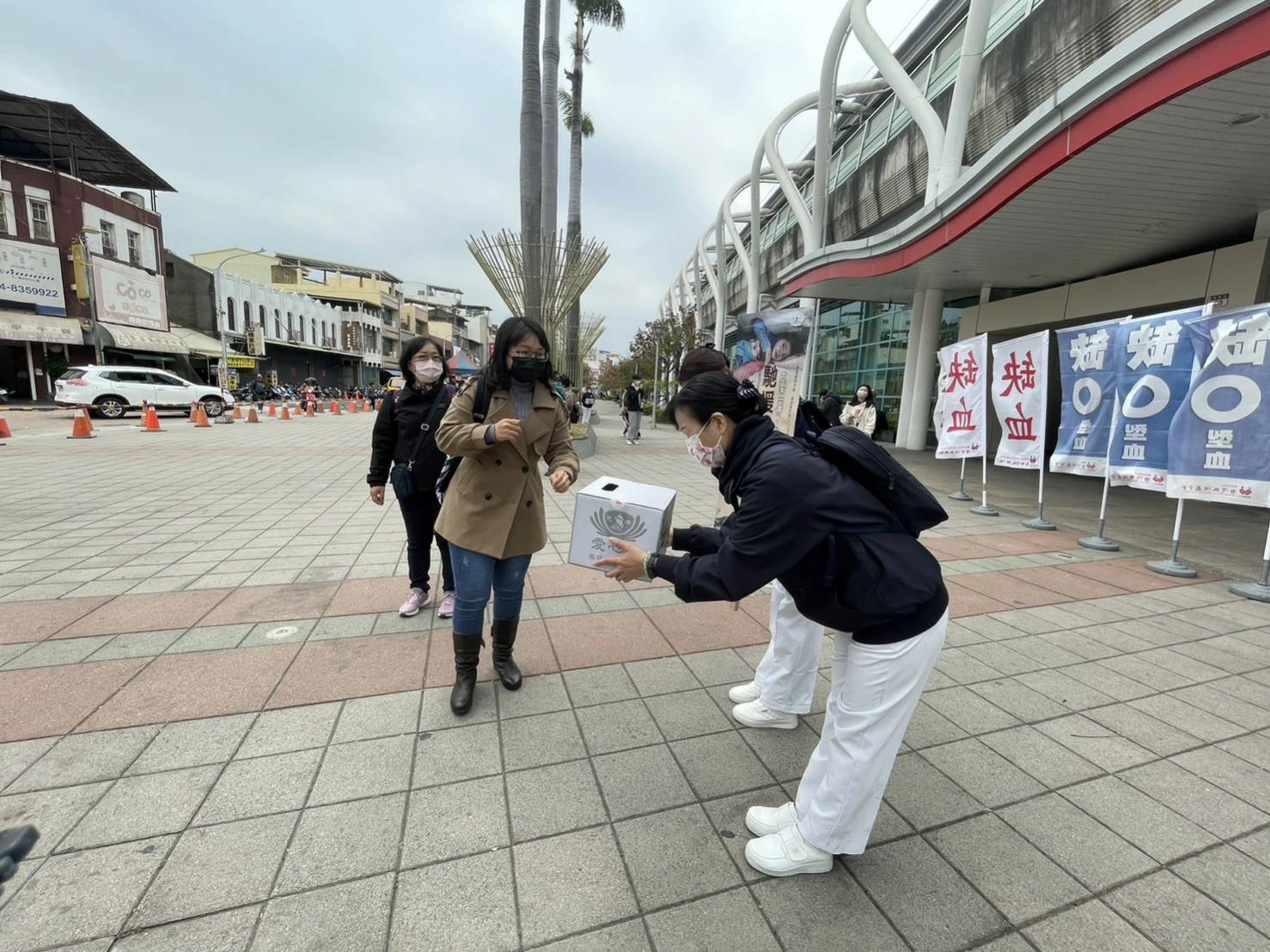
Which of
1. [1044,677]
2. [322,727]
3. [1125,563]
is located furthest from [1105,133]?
[322,727]

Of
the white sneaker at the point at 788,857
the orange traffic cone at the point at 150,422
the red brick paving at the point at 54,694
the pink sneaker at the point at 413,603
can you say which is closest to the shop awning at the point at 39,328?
Result: the orange traffic cone at the point at 150,422

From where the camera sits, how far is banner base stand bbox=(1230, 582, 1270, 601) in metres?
4.16

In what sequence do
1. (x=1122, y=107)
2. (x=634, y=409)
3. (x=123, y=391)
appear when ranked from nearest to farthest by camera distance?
(x=1122, y=107) → (x=634, y=409) → (x=123, y=391)

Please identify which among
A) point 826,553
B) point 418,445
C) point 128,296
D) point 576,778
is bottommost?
point 576,778

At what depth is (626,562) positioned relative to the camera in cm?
182

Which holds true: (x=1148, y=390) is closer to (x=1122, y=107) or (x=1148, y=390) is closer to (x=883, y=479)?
(x=1122, y=107)

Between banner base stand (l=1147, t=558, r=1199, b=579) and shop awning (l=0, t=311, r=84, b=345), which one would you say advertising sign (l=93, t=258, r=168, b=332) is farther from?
banner base stand (l=1147, t=558, r=1199, b=579)

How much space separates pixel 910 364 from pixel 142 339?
31.5 m

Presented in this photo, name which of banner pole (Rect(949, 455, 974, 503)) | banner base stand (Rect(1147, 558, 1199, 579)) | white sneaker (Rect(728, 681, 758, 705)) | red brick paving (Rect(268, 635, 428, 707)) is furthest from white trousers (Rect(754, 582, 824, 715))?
banner pole (Rect(949, 455, 974, 503))

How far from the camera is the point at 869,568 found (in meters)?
1.50

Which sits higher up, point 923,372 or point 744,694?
point 923,372

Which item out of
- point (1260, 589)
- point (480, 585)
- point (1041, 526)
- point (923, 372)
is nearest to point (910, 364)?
point (923, 372)

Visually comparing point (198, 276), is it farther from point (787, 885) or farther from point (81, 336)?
point (787, 885)

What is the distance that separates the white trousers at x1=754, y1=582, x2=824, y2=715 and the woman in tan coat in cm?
111
